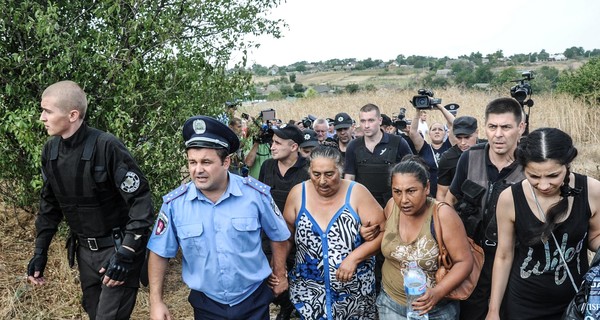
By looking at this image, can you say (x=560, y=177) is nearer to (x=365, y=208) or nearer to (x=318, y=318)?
(x=365, y=208)

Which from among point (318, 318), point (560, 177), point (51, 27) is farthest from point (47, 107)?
point (560, 177)

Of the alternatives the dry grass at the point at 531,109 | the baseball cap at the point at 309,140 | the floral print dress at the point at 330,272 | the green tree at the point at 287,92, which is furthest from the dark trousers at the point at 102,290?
the green tree at the point at 287,92

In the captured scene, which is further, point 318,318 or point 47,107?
point 318,318

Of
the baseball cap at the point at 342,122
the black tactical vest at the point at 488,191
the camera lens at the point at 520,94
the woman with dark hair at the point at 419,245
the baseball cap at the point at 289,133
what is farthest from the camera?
the baseball cap at the point at 342,122

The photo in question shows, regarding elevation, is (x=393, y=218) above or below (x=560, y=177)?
below

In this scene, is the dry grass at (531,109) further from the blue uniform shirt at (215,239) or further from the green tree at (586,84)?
the blue uniform shirt at (215,239)

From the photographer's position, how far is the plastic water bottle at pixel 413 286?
2.83 metres

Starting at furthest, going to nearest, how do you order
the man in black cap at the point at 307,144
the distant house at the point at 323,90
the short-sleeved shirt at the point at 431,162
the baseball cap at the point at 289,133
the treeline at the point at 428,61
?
the treeline at the point at 428,61, the distant house at the point at 323,90, the short-sleeved shirt at the point at 431,162, the man in black cap at the point at 307,144, the baseball cap at the point at 289,133

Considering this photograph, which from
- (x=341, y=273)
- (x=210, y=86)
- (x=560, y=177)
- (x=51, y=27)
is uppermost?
(x=51, y=27)

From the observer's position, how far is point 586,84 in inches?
569

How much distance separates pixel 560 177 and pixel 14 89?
435 centimetres

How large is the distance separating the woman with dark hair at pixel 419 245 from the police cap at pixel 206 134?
1022 millimetres

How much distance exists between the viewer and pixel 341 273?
10.5 feet

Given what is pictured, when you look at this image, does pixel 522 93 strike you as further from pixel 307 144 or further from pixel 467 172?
pixel 307 144
